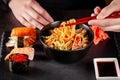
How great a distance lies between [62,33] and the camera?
1391 mm

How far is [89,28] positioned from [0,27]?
485 mm

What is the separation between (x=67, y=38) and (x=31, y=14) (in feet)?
0.94

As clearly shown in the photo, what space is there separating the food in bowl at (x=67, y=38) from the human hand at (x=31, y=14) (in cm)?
13

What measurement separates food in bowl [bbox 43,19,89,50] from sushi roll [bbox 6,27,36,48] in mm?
92

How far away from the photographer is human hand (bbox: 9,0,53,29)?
154 cm

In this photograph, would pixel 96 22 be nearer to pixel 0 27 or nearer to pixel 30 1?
pixel 30 1

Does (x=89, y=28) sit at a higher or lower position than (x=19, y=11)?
lower

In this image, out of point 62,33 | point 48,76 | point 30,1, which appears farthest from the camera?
point 30,1

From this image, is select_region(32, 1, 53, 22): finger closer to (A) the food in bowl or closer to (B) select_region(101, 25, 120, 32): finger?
(A) the food in bowl

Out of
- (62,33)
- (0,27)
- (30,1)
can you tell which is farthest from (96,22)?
(0,27)

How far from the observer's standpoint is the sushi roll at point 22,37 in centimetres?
141

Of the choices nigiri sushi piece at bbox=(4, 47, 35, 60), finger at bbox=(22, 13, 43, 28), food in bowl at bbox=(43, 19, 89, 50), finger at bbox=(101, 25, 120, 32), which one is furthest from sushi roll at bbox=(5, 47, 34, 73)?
finger at bbox=(101, 25, 120, 32)

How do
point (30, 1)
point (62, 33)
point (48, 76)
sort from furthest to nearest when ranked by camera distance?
point (30, 1) < point (62, 33) < point (48, 76)

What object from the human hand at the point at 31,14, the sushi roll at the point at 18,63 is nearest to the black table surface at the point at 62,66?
the sushi roll at the point at 18,63
